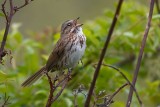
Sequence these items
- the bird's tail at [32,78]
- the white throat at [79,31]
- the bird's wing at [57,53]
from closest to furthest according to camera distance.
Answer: the bird's wing at [57,53]
the bird's tail at [32,78]
the white throat at [79,31]

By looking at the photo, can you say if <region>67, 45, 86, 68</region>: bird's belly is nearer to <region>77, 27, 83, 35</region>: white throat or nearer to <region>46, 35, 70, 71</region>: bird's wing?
<region>46, 35, 70, 71</region>: bird's wing

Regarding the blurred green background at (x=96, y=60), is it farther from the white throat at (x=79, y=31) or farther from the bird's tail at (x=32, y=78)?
the white throat at (x=79, y=31)

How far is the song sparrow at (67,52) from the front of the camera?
11.9ft

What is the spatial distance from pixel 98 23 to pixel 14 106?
1283 millimetres

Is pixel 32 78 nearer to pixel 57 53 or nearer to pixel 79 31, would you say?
pixel 57 53

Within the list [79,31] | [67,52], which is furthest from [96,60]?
[67,52]

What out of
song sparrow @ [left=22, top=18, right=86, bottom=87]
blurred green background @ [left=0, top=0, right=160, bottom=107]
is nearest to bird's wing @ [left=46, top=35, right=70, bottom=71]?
song sparrow @ [left=22, top=18, right=86, bottom=87]

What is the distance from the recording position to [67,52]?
12.3 feet

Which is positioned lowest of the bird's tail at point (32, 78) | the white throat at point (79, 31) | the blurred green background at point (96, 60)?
the bird's tail at point (32, 78)

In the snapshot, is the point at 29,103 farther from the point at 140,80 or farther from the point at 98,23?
the point at 140,80

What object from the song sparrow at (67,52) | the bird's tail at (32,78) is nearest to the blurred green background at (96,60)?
the bird's tail at (32,78)

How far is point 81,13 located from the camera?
27.9 ft

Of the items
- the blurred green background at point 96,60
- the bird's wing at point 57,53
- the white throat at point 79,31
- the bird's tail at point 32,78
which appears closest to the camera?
the bird's wing at point 57,53

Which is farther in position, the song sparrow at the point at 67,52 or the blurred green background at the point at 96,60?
the blurred green background at the point at 96,60
